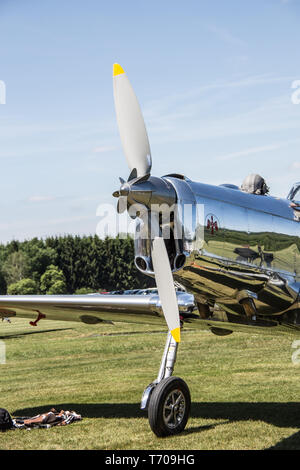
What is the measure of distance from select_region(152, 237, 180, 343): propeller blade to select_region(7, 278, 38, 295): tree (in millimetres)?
75480

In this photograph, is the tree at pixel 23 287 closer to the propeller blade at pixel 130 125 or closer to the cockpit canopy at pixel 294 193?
the cockpit canopy at pixel 294 193

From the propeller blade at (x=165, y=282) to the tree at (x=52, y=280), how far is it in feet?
263

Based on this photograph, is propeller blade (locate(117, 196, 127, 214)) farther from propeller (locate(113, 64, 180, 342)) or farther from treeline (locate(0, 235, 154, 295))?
treeline (locate(0, 235, 154, 295))

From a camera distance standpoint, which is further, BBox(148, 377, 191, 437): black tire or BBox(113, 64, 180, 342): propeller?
BBox(148, 377, 191, 437): black tire

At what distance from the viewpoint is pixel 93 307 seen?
9.77m

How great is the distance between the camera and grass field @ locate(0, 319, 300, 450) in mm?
8203

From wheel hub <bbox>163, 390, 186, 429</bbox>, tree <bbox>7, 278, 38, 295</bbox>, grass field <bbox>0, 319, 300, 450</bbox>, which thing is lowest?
tree <bbox>7, 278, 38, 295</bbox>

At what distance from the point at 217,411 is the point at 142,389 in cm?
260

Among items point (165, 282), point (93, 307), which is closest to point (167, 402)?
point (165, 282)

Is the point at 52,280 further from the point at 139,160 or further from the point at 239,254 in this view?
the point at 139,160

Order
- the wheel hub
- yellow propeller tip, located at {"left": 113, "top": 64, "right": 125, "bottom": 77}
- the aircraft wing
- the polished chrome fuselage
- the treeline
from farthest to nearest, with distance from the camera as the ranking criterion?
the treeline → the aircraft wing → the wheel hub → yellow propeller tip, located at {"left": 113, "top": 64, "right": 125, "bottom": 77} → the polished chrome fuselage

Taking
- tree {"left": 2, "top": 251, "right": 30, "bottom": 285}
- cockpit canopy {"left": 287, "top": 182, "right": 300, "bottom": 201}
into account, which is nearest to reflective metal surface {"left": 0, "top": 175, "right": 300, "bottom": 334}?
cockpit canopy {"left": 287, "top": 182, "right": 300, "bottom": 201}

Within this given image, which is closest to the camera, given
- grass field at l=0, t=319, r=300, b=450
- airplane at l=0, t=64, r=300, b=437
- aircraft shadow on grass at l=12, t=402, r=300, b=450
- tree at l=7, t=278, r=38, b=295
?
airplane at l=0, t=64, r=300, b=437

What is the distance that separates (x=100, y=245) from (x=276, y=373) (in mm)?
75173
